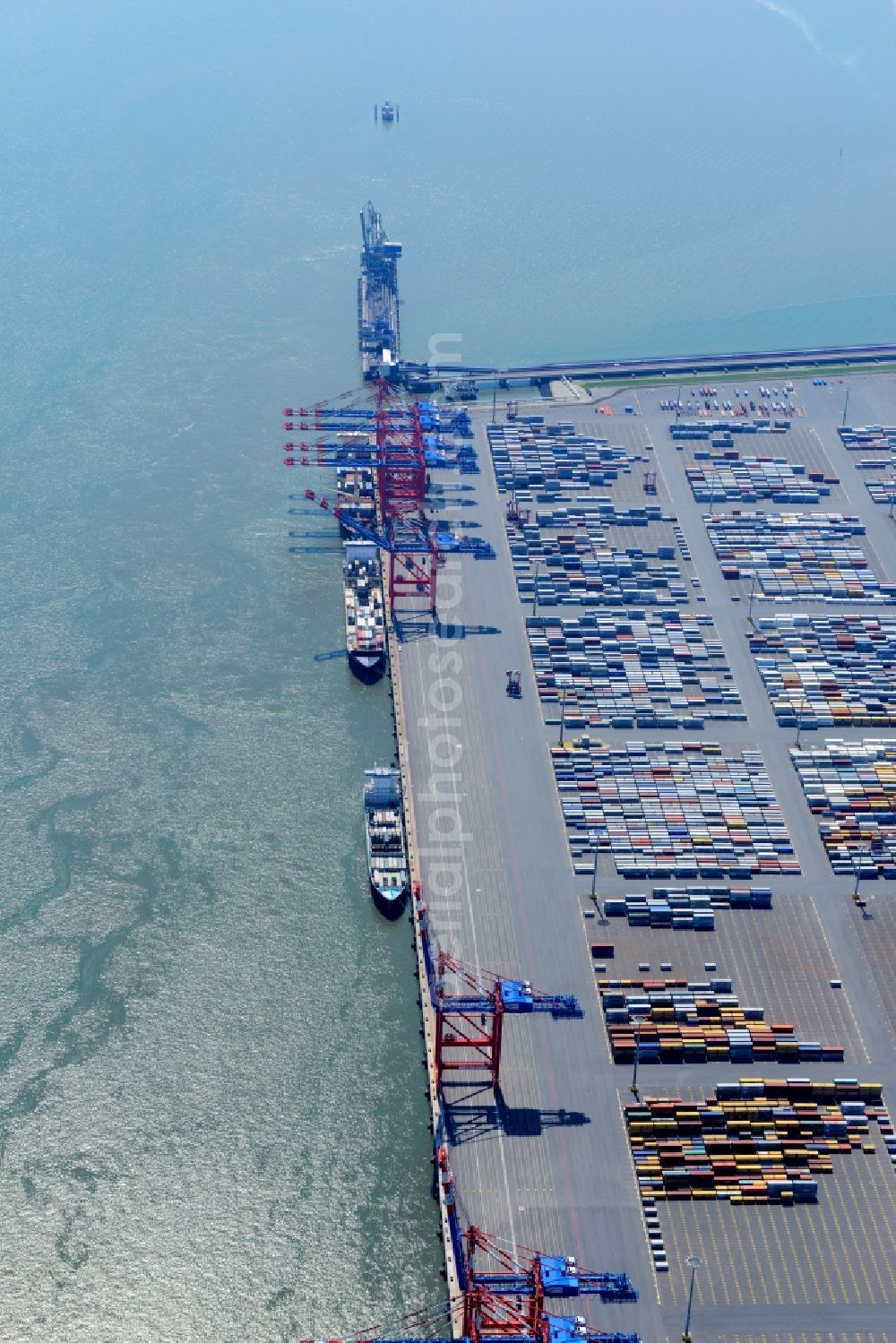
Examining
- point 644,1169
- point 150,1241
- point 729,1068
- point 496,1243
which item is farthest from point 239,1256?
point 729,1068

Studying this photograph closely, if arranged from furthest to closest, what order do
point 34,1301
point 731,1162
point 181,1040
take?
point 181,1040 < point 731,1162 < point 34,1301

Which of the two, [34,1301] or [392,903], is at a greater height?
[392,903]

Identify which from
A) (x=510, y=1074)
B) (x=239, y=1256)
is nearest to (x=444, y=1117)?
(x=510, y=1074)

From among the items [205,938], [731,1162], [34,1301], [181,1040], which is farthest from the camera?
[205,938]

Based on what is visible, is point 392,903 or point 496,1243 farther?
point 392,903

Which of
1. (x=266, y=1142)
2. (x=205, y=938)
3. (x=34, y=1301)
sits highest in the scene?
(x=205, y=938)

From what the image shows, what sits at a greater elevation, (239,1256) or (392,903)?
(392,903)

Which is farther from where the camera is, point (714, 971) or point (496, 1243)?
point (714, 971)

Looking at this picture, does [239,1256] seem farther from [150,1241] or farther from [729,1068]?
[729,1068]

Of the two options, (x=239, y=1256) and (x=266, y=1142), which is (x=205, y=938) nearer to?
(x=266, y=1142)
